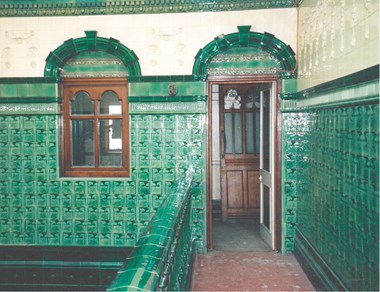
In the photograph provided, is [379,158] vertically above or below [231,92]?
below

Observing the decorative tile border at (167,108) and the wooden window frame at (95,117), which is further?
the wooden window frame at (95,117)

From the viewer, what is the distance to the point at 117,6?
5230mm

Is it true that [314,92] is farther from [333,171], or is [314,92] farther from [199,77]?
[199,77]

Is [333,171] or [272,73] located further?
[272,73]

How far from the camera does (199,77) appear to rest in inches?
203

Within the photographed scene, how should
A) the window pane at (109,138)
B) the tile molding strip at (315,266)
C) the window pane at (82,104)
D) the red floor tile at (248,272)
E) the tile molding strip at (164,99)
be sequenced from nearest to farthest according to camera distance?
the tile molding strip at (315,266) → the red floor tile at (248,272) → the tile molding strip at (164,99) → the window pane at (82,104) → the window pane at (109,138)

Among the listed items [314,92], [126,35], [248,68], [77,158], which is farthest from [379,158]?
[77,158]

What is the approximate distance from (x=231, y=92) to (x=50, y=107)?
3264 mm

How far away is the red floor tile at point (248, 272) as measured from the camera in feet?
13.6

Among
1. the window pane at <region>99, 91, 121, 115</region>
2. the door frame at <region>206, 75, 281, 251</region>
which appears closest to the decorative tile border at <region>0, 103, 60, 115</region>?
the window pane at <region>99, 91, 121, 115</region>

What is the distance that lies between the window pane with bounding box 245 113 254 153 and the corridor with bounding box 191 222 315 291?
191 centimetres

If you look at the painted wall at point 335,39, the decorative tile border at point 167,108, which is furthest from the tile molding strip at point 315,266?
the decorative tile border at point 167,108

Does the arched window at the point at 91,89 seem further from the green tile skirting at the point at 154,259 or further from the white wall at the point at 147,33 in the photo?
the green tile skirting at the point at 154,259

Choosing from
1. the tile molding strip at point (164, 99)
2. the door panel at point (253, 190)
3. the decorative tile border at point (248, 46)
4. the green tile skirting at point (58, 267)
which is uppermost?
the decorative tile border at point (248, 46)
